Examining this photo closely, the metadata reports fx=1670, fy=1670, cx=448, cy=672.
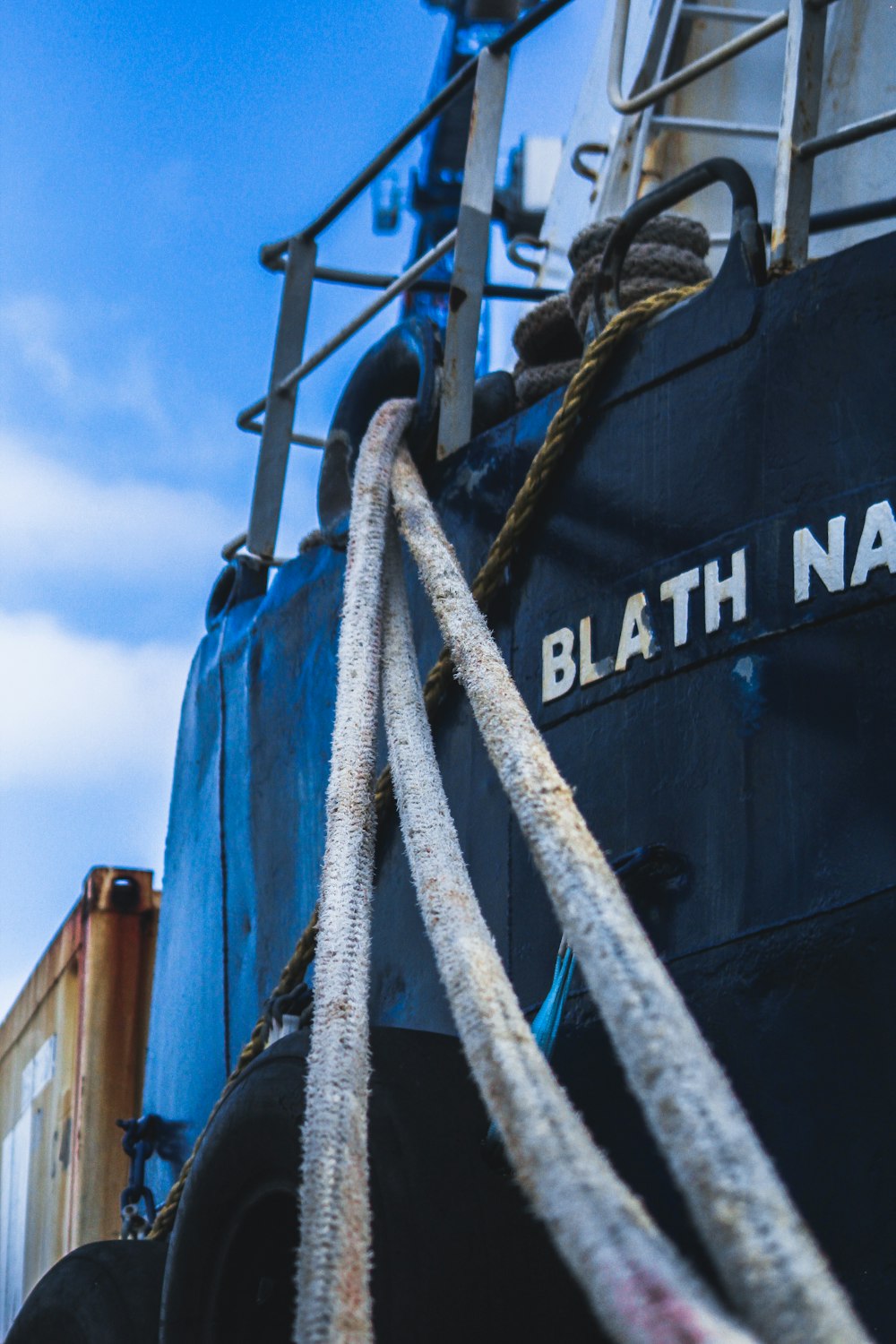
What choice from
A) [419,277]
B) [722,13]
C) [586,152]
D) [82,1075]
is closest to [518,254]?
[586,152]

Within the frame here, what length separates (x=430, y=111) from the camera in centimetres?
387

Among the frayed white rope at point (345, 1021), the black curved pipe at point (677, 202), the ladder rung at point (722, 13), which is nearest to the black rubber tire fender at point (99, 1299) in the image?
the frayed white rope at point (345, 1021)

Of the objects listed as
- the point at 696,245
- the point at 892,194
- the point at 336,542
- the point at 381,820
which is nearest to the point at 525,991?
the point at 381,820

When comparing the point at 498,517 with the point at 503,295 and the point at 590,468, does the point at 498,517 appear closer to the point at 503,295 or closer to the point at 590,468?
the point at 590,468

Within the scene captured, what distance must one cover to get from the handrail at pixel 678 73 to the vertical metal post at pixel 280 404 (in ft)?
3.46

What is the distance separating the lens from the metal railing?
11.9 ft

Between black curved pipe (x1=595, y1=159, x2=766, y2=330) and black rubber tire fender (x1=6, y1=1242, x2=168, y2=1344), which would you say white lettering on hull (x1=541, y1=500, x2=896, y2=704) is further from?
black rubber tire fender (x1=6, y1=1242, x2=168, y2=1344)

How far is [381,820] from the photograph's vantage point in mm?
3297

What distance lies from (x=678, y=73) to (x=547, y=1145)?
2672mm

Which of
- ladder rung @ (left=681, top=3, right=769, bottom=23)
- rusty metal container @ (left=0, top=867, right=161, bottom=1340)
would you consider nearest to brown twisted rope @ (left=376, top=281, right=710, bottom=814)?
ladder rung @ (left=681, top=3, right=769, bottom=23)

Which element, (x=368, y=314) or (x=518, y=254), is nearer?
(x=368, y=314)

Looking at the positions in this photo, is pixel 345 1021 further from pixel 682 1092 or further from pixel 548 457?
pixel 548 457

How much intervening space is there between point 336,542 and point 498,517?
2.39 feet

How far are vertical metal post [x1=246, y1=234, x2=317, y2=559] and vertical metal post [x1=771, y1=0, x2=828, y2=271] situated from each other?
192 centimetres
